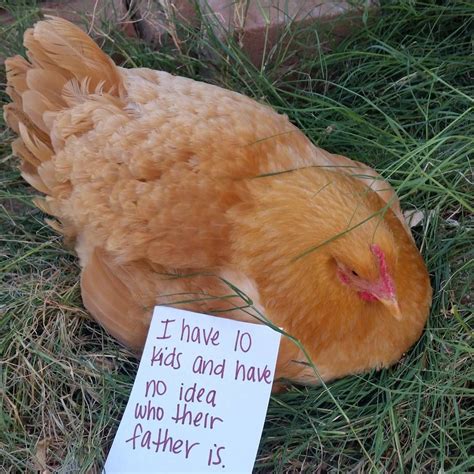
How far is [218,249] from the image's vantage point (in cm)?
135

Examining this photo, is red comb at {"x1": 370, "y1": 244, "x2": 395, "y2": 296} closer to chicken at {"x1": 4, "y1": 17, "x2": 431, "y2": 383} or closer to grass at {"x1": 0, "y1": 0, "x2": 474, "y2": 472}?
chicken at {"x1": 4, "y1": 17, "x2": 431, "y2": 383}

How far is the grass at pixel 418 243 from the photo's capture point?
141 cm

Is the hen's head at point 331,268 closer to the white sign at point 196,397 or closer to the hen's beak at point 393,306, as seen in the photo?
the hen's beak at point 393,306

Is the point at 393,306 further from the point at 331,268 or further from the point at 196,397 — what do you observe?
the point at 196,397

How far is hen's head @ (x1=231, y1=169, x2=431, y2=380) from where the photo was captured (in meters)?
1.26

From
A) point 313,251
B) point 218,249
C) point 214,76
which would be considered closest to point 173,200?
point 218,249

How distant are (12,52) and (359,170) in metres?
1.09

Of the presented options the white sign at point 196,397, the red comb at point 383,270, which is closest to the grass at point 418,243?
the white sign at point 196,397

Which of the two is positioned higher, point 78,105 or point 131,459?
point 78,105

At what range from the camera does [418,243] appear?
1.64 metres

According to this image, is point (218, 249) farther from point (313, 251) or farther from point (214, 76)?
point (214, 76)

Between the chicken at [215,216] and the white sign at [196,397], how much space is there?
4 centimetres

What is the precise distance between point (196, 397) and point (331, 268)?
0.41 metres

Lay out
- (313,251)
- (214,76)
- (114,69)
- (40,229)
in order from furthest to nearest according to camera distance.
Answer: (214,76) < (40,229) < (114,69) < (313,251)
